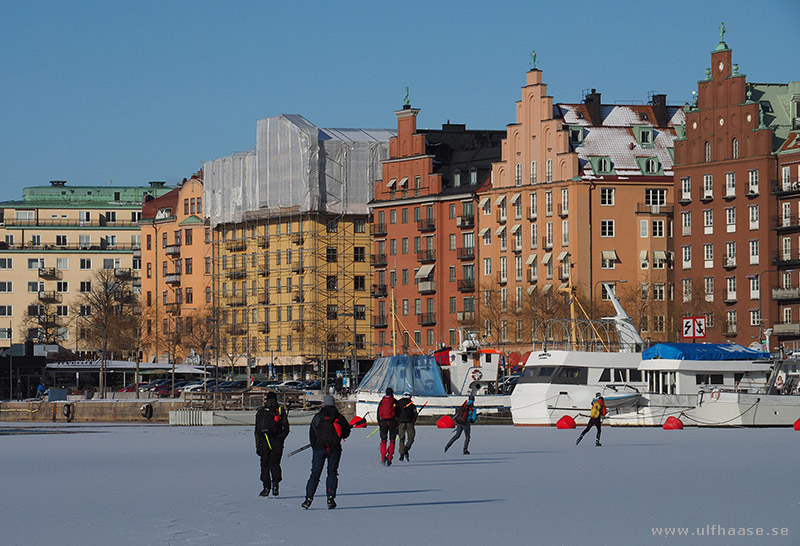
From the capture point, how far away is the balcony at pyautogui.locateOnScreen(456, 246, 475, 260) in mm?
140125

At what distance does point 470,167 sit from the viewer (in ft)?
475

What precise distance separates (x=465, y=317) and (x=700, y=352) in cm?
5895

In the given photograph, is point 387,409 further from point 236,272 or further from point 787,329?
point 236,272

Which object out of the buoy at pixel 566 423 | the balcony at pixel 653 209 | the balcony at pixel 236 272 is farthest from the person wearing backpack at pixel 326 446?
the balcony at pixel 236 272

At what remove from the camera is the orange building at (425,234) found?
14138 centimetres

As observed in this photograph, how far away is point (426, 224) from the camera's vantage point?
473 feet

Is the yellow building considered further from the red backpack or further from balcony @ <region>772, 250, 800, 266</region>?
the red backpack

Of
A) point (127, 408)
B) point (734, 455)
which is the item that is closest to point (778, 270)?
point (127, 408)

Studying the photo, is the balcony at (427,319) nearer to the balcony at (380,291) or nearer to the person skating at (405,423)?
the balcony at (380,291)

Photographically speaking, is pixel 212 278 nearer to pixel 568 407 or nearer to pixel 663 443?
pixel 568 407

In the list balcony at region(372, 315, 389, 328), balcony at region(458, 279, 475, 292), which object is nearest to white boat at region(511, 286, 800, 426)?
balcony at region(458, 279, 475, 292)

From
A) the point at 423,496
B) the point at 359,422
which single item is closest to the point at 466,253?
the point at 359,422

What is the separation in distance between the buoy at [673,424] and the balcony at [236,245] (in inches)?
3665

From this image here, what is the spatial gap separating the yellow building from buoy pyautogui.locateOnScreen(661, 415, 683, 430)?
11490 centimetres
